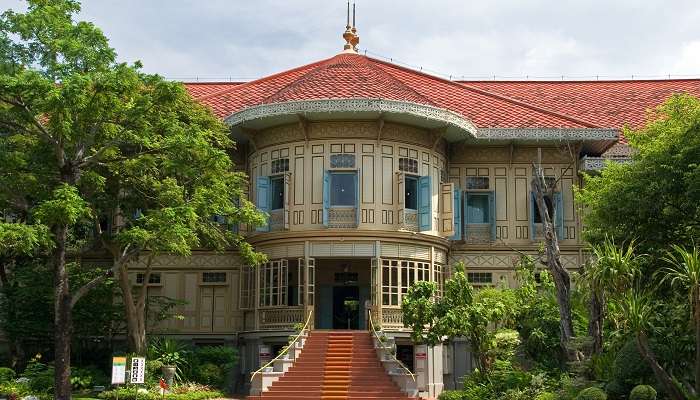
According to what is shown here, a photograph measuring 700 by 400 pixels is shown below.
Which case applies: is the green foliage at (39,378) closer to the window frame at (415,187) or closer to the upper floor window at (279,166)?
the upper floor window at (279,166)

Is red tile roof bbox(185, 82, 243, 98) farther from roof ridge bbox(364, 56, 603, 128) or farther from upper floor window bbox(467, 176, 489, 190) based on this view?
upper floor window bbox(467, 176, 489, 190)

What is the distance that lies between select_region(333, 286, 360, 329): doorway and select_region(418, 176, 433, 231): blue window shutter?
3941 mm

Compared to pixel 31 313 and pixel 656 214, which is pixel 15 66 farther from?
pixel 656 214

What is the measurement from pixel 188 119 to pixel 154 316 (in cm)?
733

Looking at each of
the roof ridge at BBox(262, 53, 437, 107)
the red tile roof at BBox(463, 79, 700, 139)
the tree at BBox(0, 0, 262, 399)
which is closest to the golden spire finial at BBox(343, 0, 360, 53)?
the roof ridge at BBox(262, 53, 437, 107)

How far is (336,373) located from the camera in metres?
22.0

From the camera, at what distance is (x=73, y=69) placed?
64.2 feet

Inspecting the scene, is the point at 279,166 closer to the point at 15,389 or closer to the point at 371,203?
the point at 371,203

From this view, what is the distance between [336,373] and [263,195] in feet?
22.5

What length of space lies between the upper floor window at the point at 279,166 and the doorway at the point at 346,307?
189 inches

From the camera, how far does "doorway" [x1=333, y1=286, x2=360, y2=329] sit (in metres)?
28.4

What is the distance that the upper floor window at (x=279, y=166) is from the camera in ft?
85.9

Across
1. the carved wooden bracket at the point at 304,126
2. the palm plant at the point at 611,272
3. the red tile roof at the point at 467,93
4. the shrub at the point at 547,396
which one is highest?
the red tile roof at the point at 467,93

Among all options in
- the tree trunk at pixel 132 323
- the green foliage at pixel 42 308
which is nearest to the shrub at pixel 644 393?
the tree trunk at pixel 132 323
